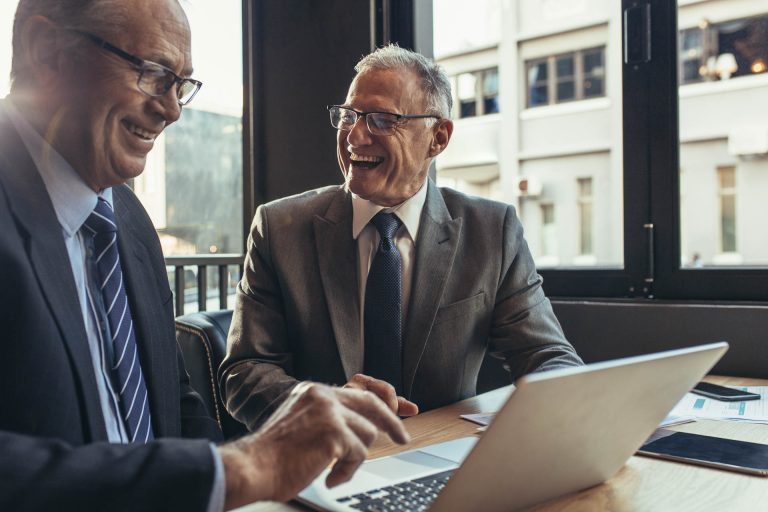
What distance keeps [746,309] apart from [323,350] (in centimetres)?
129

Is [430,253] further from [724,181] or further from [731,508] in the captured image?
[724,181]

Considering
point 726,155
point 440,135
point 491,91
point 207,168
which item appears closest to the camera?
point 440,135

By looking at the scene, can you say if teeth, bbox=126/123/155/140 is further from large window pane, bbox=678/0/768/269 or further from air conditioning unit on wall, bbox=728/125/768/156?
air conditioning unit on wall, bbox=728/125/768/156

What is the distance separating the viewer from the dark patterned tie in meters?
1.61

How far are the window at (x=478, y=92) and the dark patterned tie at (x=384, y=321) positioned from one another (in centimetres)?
2458

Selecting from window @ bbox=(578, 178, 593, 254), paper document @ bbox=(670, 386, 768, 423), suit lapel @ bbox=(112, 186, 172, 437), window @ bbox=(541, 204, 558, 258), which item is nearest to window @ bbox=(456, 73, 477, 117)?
window @ bbox=(541, 204, 558, 258)

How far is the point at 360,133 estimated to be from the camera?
175 centimetres

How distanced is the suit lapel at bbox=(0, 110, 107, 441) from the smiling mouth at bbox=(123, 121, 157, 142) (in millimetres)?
162

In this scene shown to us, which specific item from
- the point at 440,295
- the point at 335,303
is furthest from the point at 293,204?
the point at 440,295

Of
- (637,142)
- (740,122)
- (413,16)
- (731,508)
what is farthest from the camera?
(740,122)

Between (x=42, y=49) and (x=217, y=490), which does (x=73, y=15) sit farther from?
(x=217, y=490)

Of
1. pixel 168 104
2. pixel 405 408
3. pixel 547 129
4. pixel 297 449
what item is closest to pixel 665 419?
pixel 405 408

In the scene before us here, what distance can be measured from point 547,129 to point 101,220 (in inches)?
1005

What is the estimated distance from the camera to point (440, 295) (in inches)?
65.0
